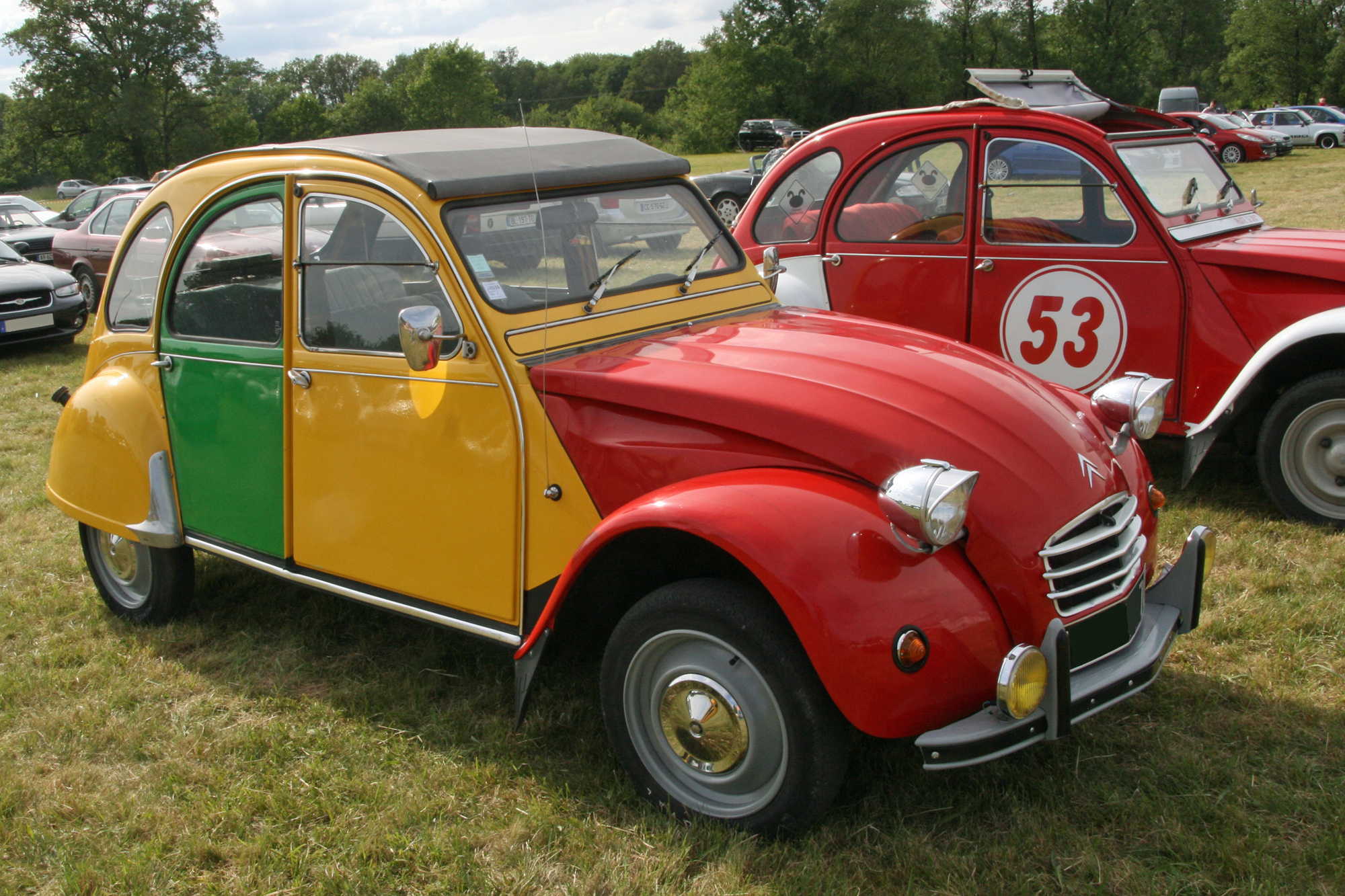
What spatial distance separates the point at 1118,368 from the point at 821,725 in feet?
11.4

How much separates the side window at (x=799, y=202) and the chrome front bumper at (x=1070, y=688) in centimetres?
356

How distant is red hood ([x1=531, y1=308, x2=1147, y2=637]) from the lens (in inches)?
102

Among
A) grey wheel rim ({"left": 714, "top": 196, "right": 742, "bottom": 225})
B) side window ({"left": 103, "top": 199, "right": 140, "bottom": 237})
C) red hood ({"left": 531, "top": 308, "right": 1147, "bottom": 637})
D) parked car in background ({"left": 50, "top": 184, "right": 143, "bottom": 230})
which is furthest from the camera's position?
parked car in background ({"left": 50, "top": 184, "right": 143, "bottom": 230})

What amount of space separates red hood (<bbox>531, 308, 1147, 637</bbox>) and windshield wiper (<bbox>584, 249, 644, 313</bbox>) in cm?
19

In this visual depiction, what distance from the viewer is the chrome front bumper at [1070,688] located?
7.84 feet

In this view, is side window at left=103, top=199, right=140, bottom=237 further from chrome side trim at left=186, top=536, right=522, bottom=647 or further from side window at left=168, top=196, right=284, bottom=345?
chrome side trim at left=186, top=536, right=522, bottom=647

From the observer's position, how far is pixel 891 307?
5.77 metres

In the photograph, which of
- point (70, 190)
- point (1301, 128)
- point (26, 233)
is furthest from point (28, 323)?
point (70, 190)

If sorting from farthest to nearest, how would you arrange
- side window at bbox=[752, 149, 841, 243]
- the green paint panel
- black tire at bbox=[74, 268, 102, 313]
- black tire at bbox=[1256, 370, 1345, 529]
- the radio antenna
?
black tire at bbox=[74, 268, 102, 313], side window at bbox=[752, 149, 841, 243], black tire at bbox=[1256, 370, 1345, 529], the green paint panel, the radio antenna

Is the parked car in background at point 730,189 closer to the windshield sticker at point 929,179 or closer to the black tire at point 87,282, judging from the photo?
the black tire at point 87,282

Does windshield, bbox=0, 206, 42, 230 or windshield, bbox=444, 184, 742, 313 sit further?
windshield, bbox=0, 206, 42, 230

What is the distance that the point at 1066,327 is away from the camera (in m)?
5.32

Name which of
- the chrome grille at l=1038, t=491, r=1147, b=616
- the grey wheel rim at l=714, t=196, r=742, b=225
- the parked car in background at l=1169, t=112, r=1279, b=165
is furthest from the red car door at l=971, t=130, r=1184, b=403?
the parked car in background at l=1169, t=112, r=1279, b=165

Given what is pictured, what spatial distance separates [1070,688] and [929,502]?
60 cm
